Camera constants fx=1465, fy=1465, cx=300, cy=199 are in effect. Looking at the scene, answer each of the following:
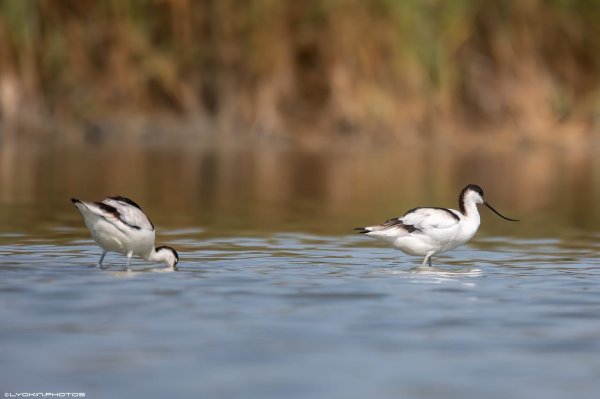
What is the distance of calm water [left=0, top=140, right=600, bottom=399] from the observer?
635 cm

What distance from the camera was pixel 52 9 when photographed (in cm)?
2848

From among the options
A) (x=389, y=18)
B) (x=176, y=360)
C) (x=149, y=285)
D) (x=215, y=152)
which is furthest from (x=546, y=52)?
(x=176, y=360)

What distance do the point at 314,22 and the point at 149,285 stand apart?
66.4 ft

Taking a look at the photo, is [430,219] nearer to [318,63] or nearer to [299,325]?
[299,325]

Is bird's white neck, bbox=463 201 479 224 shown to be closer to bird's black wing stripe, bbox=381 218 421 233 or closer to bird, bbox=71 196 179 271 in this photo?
bird's black wing stripe, bbox=381 218 421 233

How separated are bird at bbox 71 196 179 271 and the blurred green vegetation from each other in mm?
17214

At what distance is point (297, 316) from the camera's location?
26.5 feet

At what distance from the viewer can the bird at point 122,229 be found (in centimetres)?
992

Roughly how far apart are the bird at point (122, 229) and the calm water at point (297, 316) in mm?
191

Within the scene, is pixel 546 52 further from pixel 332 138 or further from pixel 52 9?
pixel 52 9

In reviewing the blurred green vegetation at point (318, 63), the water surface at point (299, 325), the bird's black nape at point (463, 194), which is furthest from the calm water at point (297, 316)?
the blurred green vegetation at point (318, 63)

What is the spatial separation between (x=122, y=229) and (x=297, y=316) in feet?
7.37

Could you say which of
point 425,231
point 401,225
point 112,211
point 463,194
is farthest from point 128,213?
point 463,194

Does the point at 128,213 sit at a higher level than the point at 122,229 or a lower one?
higher
